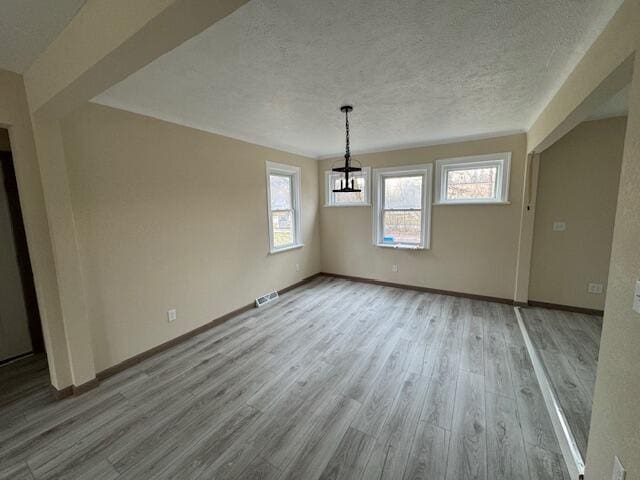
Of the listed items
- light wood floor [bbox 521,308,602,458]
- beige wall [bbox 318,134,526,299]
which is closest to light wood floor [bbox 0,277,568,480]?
light wood floor [bbox 521,308,602,458]

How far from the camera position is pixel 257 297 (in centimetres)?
399

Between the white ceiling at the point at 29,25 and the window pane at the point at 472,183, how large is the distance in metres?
4.34

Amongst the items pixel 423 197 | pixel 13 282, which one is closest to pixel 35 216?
pixel 13 282

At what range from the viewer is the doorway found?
2543 mm

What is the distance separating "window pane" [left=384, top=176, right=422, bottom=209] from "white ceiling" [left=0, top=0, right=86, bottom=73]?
4151mm

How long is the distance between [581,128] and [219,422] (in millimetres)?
5079

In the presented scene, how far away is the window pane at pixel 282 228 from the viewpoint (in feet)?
14.3

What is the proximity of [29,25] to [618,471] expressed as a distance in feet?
11.4

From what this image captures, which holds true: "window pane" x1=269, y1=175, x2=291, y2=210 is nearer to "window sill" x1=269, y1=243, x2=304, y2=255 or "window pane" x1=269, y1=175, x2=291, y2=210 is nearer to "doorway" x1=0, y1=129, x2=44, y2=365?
"window sill" x1=269, y1=243, x2=304, y2=255

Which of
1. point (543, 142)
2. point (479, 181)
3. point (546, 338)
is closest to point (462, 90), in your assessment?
point (543, 142)

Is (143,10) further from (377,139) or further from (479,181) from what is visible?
(479,181)

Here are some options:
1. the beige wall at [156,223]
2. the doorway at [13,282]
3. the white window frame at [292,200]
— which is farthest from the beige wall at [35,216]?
the white window frame at [292,200]

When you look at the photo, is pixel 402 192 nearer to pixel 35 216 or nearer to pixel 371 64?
pixel 371 64

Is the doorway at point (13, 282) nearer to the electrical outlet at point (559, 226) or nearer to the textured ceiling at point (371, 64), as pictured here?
the textured ceiling at point (371, 64)
